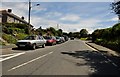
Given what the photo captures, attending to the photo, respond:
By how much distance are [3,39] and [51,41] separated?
7660mm

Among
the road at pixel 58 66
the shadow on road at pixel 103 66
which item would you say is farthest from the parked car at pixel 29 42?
the shadow on road at pixel 103 66

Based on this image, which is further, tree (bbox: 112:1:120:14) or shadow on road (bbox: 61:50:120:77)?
tree (bbox: 112:1:120:14)

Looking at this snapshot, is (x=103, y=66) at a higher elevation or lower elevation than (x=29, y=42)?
lower

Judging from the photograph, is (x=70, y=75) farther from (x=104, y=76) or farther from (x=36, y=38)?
(x=36, y=38)

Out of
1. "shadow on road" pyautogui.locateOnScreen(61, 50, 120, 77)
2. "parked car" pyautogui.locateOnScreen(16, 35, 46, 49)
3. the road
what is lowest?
"shadow on road" pyautogui.locateOnScreen(61, 50, 120, 77)

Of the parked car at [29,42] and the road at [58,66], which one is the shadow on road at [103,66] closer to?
the road at [58,66]

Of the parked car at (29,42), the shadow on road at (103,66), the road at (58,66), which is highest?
the parked car at (29,42)

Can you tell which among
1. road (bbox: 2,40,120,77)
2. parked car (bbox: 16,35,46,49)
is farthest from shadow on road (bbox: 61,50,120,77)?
parked car (bbox: 16,35,46,49)

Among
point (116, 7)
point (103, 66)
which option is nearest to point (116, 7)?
point (116, 7)

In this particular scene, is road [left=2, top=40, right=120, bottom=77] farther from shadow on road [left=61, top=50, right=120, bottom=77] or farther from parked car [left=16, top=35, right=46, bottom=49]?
parked car [left=16, top=35, right=46, bottom=49]


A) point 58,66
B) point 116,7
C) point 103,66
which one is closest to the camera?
point 58,66

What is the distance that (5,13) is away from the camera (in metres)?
81.2

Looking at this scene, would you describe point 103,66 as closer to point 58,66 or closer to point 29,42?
point 58,66

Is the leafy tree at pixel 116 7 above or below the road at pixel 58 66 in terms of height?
above
